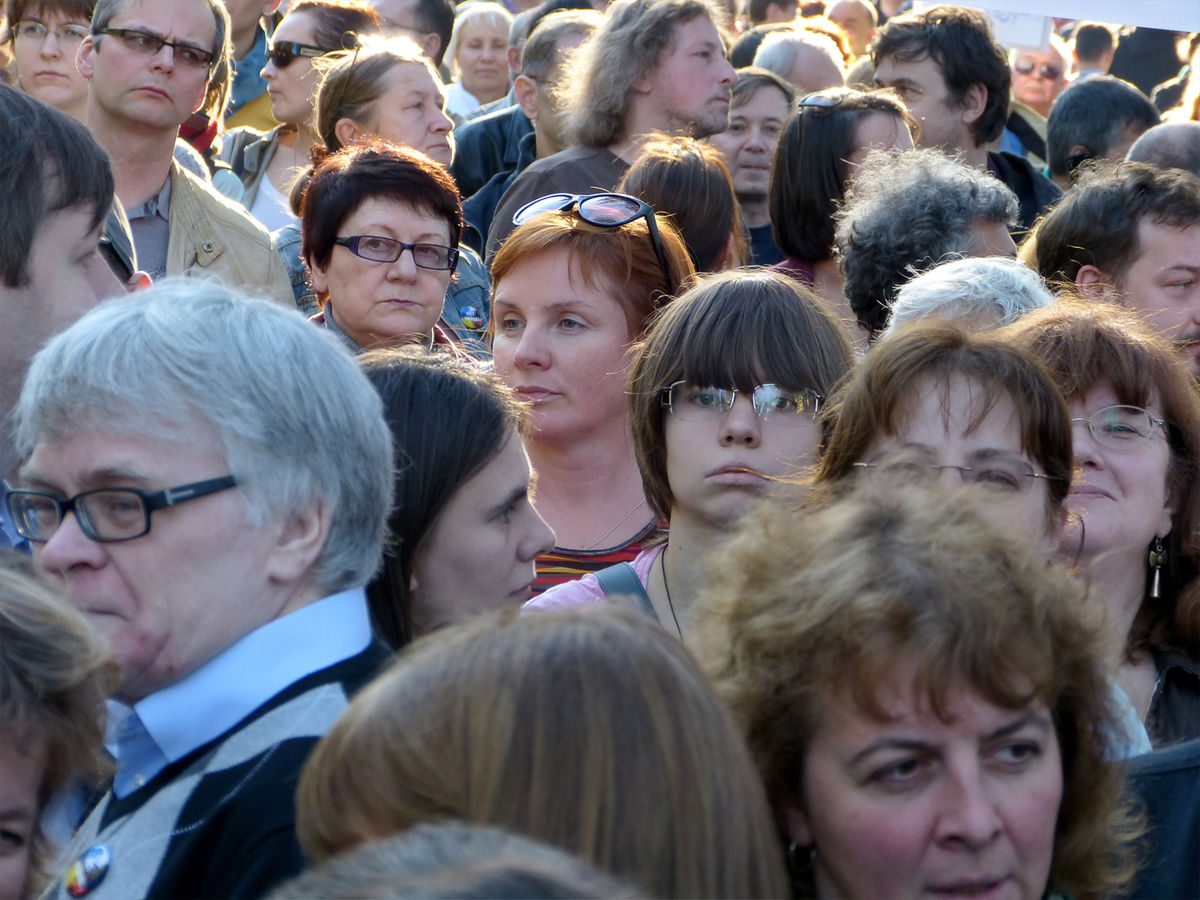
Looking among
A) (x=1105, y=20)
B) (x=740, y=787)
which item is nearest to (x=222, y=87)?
(x=1105, y=20)

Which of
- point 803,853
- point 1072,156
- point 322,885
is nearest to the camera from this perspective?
point 322,885

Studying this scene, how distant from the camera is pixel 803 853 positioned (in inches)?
83.4

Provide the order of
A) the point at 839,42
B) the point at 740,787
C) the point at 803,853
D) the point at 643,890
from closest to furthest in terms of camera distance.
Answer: the point at 643,890 < the point at 740,787 < the point at 803,853 < the point at 839,42

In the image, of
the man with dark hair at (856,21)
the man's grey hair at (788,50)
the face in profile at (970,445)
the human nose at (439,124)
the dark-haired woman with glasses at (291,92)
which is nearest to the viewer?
the face in profile at (970,445)

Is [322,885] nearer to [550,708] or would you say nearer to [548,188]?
[550,708]

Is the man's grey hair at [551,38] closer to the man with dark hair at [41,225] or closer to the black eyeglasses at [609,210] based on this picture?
the black eyeglasses at [609,210]

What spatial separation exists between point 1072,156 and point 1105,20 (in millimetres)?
2293

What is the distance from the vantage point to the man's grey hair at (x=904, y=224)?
4.32 meters

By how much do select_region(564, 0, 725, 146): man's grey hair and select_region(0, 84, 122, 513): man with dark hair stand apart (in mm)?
3023

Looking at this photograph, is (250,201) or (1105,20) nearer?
(1105,20)

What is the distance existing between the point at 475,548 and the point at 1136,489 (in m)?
1.30

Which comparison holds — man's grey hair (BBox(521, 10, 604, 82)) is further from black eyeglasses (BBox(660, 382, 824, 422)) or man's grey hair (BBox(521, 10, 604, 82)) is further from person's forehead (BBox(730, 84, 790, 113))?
black eyeglasses (BBox(660, 382, 824, 422))

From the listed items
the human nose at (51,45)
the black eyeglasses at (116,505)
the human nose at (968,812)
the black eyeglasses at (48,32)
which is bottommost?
the human nose at (968,812)

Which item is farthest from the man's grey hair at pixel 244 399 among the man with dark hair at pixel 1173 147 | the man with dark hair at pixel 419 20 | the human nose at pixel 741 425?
the man with dark hair at pixel 419 20
